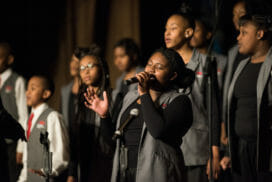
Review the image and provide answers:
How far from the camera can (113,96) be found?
11.3 ft

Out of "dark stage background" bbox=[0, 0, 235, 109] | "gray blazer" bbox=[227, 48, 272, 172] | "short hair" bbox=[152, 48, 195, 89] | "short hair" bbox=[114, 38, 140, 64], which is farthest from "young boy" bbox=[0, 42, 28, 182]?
"gray blazer" bbox=[227, 48, 272, 172]

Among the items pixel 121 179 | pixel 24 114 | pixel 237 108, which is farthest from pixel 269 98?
pixel 24 114

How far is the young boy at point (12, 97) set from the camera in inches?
162

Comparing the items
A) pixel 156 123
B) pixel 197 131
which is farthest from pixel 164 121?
pixel 197 131

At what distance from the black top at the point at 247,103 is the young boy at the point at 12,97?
2.04 meters

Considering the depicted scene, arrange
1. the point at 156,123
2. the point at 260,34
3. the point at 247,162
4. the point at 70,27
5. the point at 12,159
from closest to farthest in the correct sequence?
1. the point at 156,123
2. the point at 247,162
3. the point at 260,34
4. the point at 12,159
5. the point at 70,27

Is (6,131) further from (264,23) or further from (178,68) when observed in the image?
(264,23)

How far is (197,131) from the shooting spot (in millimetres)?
3129

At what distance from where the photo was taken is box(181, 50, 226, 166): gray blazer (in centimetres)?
307

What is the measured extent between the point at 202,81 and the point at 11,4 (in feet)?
9.98

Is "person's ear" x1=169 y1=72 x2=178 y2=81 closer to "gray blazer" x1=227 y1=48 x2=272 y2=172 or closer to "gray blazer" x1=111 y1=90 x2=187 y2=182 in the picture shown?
"gray blazer" x1=111 y1=90 x2=187 y2=182

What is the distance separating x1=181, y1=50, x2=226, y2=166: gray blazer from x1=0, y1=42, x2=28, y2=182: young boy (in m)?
1.75

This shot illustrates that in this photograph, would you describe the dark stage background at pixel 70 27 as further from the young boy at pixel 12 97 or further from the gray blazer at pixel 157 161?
the gray blazer at pixel 157 161

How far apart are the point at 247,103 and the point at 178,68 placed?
74 centimetres
